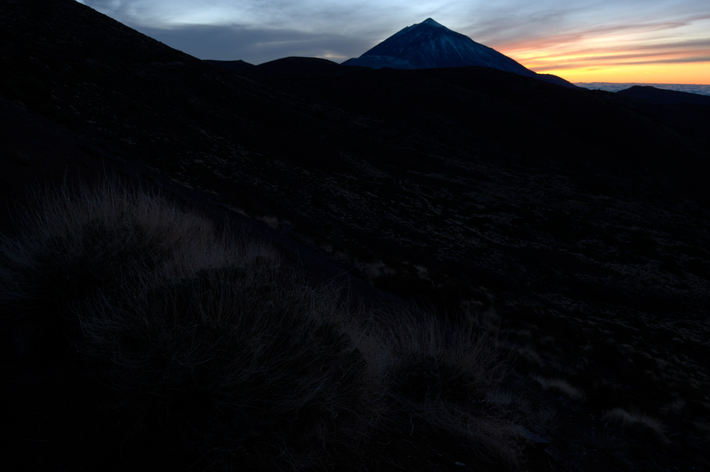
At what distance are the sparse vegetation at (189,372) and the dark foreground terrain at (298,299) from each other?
0.05 feet

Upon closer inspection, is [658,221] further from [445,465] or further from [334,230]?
[445,465]

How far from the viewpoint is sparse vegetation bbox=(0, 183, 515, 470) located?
2.03 m

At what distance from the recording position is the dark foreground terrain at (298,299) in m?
2.18

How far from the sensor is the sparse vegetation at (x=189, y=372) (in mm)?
2025

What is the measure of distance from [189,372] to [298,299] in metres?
0.90

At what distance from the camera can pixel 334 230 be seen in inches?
728

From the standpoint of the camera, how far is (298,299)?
284cm

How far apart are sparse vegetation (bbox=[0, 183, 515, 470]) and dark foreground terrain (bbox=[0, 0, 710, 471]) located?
0.01 m

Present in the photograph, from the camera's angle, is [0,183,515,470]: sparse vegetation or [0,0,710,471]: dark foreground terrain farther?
[0,0,710,471]: dark foreground terrain

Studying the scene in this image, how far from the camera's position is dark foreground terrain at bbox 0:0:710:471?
218 centimetres

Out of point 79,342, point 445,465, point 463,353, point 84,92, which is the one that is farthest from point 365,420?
point 84,92

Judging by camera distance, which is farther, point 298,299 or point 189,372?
point 298,299

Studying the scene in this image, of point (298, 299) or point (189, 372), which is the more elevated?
point (298, 299)

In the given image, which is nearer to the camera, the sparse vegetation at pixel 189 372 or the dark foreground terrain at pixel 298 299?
the sparse vegetation at pixel 189 372
